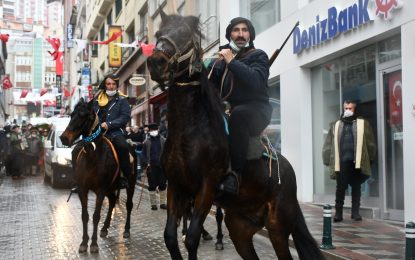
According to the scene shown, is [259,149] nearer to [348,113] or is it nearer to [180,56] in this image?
[180,56]

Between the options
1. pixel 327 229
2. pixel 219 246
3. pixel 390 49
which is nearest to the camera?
pixel 327 229

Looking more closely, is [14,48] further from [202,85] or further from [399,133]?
[202,85]

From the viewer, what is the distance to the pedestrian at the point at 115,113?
9164 mm

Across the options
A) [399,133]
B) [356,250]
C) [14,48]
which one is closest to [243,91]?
[356,250]

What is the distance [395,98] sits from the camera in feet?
34.6

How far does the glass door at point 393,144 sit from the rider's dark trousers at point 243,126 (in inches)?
239

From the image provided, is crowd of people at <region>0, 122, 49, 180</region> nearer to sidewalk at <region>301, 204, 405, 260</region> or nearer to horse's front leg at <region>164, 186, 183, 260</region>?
sidewalk at <region>301, 204, 405, 260</region>

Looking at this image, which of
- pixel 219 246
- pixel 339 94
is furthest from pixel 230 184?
pixel 339 94

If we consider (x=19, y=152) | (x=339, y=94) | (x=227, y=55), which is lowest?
(x=19, y=152)

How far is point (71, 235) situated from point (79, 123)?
216cm

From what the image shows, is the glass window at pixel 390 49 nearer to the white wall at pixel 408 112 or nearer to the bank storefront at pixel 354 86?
the bank storefront at pixel 354 86

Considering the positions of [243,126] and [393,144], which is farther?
[393,144]

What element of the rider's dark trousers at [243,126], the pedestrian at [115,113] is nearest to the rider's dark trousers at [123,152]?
the pedestrian at [115,113]

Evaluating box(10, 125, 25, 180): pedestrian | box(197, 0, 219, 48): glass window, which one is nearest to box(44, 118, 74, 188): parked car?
box(10, 125, 25, 180): pedestrian
